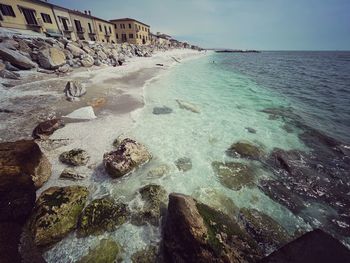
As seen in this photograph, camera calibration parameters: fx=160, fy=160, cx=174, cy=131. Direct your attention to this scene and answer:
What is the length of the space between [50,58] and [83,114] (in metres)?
12.5

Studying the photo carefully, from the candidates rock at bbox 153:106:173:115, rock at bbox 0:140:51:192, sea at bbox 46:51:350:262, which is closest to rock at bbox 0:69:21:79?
sea at bbox 46:51:350:262

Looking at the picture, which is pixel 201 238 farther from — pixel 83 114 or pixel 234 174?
pixel 83 114

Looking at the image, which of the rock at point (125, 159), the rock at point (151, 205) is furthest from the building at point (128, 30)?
the rock at point (151, 205)

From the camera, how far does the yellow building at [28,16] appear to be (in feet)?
76.2

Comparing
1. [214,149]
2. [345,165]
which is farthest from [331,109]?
[214,149]

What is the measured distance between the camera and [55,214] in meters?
3.99

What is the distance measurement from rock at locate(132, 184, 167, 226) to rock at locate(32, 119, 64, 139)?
5553mm

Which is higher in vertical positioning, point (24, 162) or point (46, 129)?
point (24, 162)

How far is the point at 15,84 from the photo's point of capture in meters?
12.3

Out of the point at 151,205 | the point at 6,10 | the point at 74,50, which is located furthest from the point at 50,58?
the point at 151,205

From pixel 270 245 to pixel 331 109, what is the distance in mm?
14878

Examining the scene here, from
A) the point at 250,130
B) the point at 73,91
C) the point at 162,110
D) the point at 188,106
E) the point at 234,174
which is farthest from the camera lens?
the point at 188,106

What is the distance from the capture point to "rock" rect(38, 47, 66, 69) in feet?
53.6

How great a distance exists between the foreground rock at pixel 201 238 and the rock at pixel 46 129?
22.6 ft
